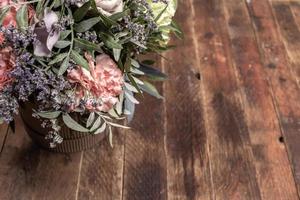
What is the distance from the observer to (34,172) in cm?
131

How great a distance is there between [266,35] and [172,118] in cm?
63

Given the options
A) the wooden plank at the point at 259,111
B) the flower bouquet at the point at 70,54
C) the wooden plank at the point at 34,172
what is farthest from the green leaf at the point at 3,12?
the wooden plank at the point at 259,111

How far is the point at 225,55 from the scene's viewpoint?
1741mm

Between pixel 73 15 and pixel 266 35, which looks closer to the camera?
pixel 73 15

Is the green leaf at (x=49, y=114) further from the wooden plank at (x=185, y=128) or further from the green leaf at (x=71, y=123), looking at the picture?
the wooden plank at (x=185, y=128)

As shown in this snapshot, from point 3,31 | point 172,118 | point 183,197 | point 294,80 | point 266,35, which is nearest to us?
point 3,31

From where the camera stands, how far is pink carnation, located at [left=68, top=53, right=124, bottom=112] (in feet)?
3.22

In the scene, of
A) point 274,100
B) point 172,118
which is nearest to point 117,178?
point 172,118

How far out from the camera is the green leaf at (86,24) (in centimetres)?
98

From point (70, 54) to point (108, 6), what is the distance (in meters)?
0.13

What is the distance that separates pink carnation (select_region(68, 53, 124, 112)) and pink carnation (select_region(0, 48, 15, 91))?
5.0 inches

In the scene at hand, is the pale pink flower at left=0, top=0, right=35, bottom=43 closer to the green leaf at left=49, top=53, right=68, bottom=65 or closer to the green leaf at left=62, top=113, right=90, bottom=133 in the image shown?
the green leaf at left=49, top=53, right=68, bottom=65

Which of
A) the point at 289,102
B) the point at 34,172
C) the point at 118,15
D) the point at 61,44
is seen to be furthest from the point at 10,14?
the point at 289,102

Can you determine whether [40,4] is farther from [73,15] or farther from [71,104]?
[71,104]
